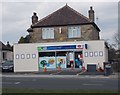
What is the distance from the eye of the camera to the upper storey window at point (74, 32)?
152 ft

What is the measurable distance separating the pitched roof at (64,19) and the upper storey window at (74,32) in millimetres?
711

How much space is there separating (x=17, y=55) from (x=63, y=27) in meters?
7.75

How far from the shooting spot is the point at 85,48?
41594mm

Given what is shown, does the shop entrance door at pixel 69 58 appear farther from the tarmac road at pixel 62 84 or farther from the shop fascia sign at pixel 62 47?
the tarmac road at pixel 62 84

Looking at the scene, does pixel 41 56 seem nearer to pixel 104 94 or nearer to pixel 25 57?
pixel 25 57

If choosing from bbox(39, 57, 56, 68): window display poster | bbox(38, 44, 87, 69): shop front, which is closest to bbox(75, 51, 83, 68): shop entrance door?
bbox(38, 44, 87, 69): shop front

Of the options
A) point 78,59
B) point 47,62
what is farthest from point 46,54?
point 78,59

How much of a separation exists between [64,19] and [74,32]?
2.58m

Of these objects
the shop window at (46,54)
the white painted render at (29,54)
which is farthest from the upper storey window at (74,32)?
the shop window at (46,54)

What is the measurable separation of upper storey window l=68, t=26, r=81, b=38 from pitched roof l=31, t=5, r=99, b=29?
2.33 ft

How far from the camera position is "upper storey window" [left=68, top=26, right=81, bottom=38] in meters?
46.2

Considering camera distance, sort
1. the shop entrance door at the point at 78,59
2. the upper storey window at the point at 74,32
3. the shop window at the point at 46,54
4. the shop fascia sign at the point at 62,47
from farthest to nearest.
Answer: the upper storey window at the point at 74,32
the shop window at the point at 46,54
the shop entrance door at the point at 78,59
the shop fascia sign at the point at 62,47

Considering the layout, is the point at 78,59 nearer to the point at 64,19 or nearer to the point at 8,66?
the point at 64,19

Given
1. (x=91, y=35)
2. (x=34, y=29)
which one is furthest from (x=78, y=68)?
(x=34, y=29)
